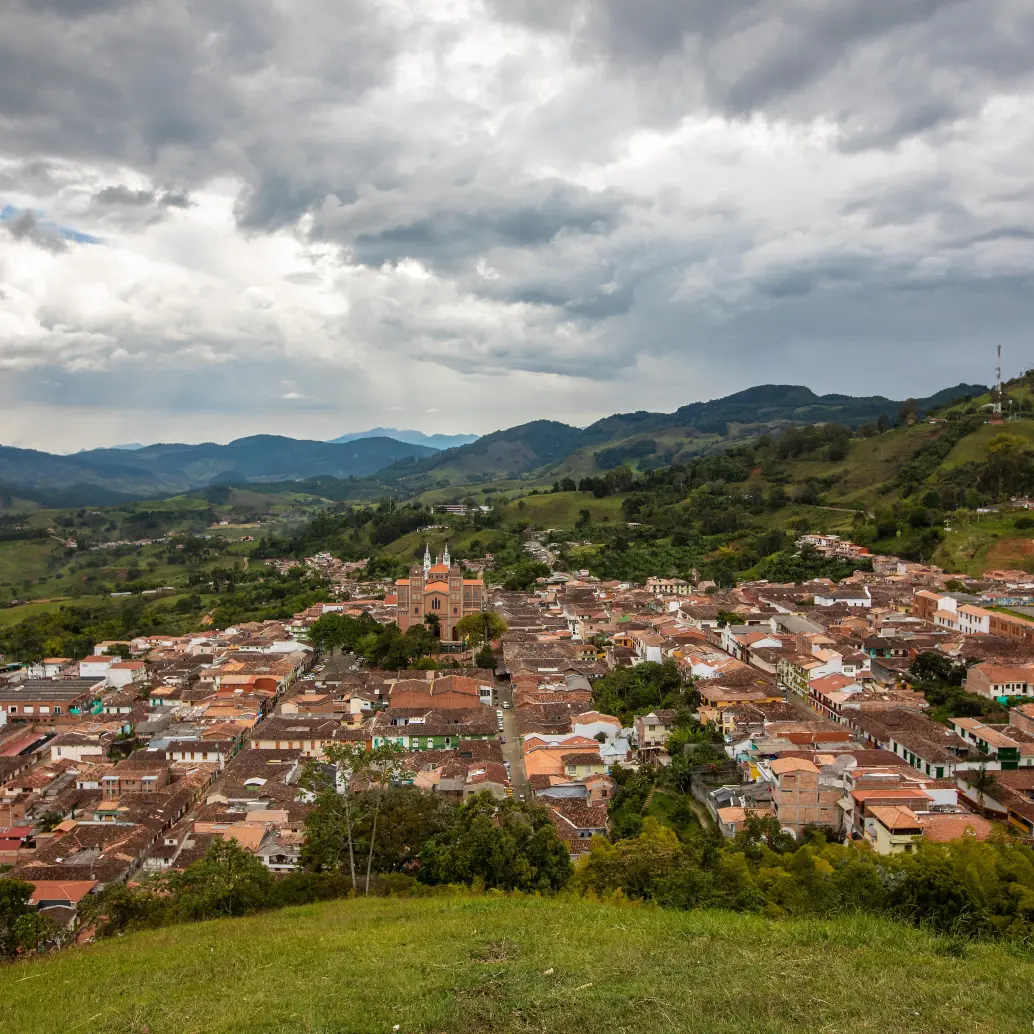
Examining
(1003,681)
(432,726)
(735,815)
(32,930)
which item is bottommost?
(432,726)

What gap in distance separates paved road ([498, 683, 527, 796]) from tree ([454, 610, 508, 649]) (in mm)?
7128

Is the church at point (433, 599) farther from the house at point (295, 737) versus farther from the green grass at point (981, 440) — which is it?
the green grass at point (981, 440)

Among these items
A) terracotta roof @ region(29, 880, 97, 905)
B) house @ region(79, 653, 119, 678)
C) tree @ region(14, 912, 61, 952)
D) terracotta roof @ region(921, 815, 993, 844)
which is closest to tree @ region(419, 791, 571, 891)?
tree @ region(14, 912, 61, 952)

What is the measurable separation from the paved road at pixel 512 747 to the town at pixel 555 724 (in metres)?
0.11

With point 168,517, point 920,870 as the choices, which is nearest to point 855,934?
point 920,870

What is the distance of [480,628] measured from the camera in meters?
42.7

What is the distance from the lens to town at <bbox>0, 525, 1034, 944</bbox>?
67.5 ft

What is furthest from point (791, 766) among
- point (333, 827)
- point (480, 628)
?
point (480, 628)

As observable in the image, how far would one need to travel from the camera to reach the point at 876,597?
45.4 meters

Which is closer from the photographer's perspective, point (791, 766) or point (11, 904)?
point (11, 904)

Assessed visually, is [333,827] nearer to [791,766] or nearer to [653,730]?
[791,766]

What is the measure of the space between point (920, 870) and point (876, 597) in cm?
3542

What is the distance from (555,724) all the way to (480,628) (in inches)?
589

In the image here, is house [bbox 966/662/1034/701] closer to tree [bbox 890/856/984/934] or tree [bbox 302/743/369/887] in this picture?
tree [bbox 890/856/984/934]
